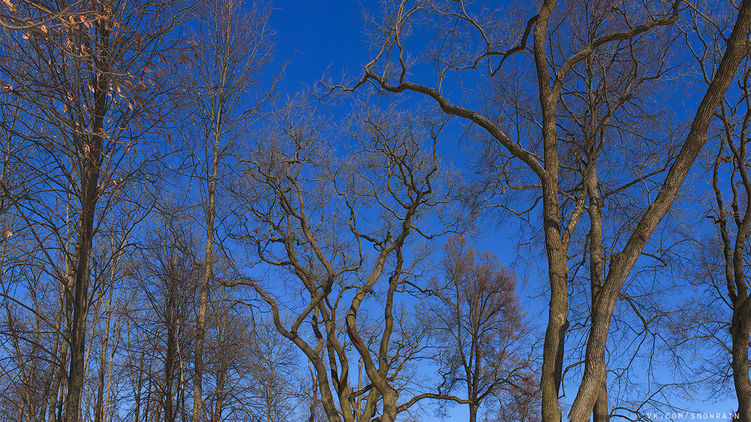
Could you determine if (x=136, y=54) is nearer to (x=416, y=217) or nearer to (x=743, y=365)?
(x=416, y=217)

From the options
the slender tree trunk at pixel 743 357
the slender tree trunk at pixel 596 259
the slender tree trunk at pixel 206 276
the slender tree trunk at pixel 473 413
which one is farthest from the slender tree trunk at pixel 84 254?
the slender tree trunk at pixel 473 413

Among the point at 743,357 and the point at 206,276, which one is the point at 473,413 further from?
the point at 206,276

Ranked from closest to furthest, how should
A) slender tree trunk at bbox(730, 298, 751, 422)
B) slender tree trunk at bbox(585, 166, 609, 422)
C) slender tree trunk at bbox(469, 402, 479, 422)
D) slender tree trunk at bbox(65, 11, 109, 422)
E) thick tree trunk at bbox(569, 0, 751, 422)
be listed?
slender tree trunk at bbox(65, 11, 109, 422) < thick tree trunk at bbox(569, 0, 751, 422) < slender tree trunk at bbox(585, 166, 609, 422) < slender tree trunk at bbox(730, 298, 751, 422) < slender tree trunk at bbox(469, 402, 479, 422)

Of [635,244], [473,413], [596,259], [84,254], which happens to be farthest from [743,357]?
[84,254]

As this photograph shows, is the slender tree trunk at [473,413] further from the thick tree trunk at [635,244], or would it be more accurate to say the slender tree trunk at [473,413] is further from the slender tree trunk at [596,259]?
the thick tree trunk at [635,244]

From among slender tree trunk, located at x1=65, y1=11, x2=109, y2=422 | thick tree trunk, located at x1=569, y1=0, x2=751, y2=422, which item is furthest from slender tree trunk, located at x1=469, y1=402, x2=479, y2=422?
slender tree trunk, located at x1=65, y1=11, x2=109, y2=422

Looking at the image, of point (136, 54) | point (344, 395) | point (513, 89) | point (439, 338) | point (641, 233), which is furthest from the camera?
point (439, 338)

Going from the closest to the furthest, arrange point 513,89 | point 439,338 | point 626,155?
point 513,89, point 626,155, point 439,338

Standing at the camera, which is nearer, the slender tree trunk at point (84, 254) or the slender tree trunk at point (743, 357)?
the slender tree trunk at point (84, 254)

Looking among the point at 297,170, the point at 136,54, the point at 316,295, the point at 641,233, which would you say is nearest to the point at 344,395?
the point at 316,295

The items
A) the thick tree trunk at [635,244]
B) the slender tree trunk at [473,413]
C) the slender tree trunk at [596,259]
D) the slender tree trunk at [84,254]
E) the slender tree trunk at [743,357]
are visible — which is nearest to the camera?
the slender tree trunk at [84,254]

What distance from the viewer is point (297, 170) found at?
11.0 metres

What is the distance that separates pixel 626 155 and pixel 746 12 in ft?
11.5

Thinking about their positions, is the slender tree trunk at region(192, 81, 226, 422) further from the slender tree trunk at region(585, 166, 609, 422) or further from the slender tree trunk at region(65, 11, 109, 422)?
the slender tree trunk at region(585, 166, 609, 422)
